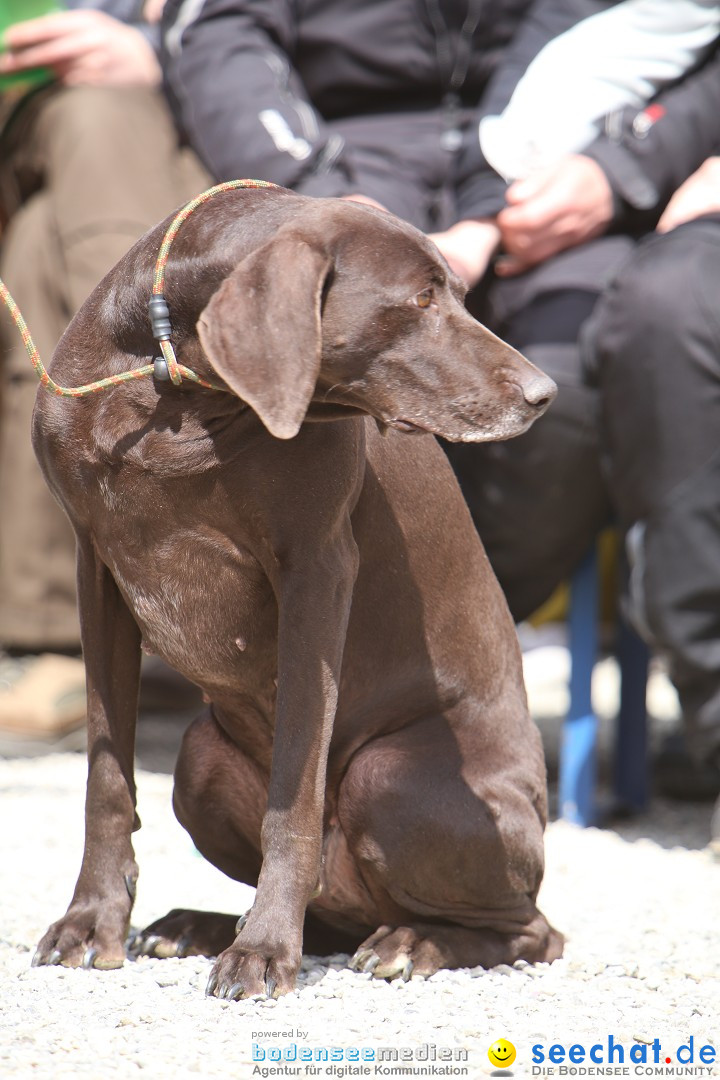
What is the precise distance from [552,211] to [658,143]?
→ 422mm

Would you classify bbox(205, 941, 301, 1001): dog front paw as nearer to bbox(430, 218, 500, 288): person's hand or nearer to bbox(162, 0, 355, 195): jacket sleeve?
bbox(430, 218, 500, 288): person's hand

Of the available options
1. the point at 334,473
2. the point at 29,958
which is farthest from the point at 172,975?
the point at 334,473

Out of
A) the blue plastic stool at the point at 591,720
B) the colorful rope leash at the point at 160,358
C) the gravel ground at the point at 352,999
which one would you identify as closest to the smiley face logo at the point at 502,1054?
the gravel ground at the point at 352,999

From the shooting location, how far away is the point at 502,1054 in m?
1.96

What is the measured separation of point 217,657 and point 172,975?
21.8 inches

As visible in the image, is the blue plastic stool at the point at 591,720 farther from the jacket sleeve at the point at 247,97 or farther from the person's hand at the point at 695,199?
the jacket sleeve at the point at 247,97

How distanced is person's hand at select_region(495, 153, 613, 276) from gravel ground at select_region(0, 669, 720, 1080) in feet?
6.08

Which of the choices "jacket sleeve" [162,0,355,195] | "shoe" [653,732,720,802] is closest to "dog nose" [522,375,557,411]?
"jacket sleeve" [162,0,355,195]

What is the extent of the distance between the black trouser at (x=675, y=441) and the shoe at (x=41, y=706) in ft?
6.57

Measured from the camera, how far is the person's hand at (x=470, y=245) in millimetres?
3865

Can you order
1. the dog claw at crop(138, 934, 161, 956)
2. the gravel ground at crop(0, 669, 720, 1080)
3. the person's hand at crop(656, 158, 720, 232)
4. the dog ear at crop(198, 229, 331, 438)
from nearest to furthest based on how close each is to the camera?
the gravel ground at crop(0, 669, 720, 1080), the dog ear at crop(198, 229, 331, 438), the dog claw at crop(138, 934, 161, 956), the person's hand at crop(656, 158, 720, 232)

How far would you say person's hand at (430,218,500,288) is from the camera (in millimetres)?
3865

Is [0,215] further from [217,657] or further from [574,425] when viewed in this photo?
[217,657]

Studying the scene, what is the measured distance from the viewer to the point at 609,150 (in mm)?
4066
